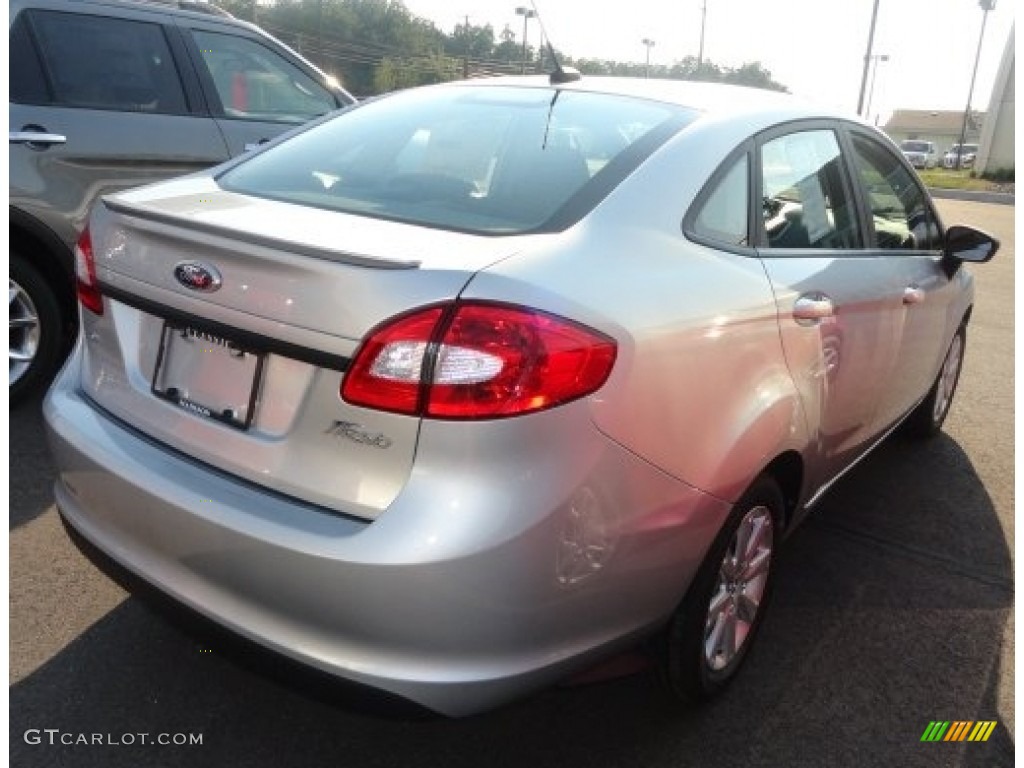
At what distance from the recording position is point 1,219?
3.66 metres

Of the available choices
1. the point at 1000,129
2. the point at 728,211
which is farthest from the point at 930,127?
the point at 728,211

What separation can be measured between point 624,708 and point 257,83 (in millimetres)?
3889

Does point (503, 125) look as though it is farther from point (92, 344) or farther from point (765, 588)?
point (765, 588)

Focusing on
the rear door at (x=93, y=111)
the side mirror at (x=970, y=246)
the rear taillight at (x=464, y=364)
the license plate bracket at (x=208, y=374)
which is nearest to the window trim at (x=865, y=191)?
the side mirror at (x=970, y=246)

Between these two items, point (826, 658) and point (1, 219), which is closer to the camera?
point (826, 658)

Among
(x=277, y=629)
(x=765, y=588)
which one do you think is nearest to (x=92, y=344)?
(x=277, y=629)

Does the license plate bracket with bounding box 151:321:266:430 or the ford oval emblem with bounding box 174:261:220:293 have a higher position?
the ford oval emblem with bounding box 174:261:220:293

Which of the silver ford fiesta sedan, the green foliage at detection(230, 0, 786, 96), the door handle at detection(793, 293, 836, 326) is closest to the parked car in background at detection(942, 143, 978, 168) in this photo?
the green foliage at detection(230, 0, 786, 96)

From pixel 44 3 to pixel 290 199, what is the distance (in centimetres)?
276

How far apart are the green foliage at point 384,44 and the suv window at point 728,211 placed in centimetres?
4777

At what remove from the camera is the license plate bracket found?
6.25 ft

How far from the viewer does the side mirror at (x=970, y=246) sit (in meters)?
3.82

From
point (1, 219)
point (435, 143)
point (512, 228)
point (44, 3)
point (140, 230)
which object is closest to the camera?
point (512, 228)

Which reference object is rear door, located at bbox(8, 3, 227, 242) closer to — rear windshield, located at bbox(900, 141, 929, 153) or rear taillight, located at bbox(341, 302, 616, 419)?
rear taillight, located at bbox(341, 302, 616, 419)
